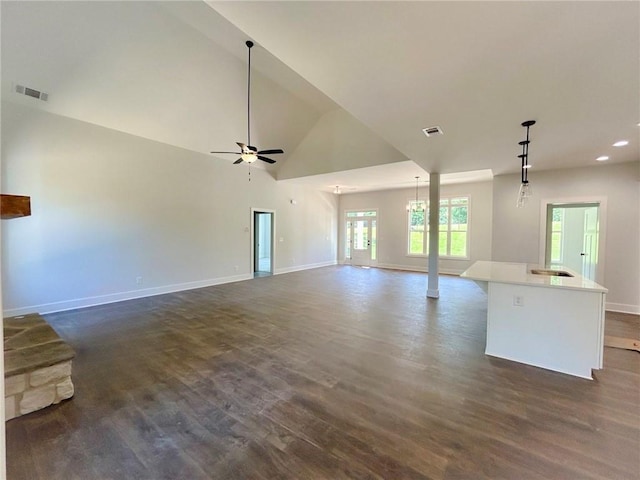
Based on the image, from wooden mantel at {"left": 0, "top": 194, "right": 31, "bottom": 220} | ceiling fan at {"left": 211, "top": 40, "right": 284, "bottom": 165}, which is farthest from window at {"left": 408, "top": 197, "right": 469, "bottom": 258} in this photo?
wooden mantel at {"left": 0, "top": 194, "right": 31, "bottom": 220}

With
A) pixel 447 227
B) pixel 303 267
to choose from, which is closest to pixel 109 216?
pixel 303 267

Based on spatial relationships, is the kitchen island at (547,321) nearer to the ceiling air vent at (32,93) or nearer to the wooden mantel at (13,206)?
the wooden mantel at (13,206)

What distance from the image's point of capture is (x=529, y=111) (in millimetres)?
3225

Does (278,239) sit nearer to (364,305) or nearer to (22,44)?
(364,305)

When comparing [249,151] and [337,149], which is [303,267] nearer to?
[337,149]

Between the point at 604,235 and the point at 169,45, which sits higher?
the point at 169,45

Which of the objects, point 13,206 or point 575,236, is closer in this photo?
point 13,206

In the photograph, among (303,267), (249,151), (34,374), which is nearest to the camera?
(34,374)

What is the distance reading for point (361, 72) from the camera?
2621 millimetres

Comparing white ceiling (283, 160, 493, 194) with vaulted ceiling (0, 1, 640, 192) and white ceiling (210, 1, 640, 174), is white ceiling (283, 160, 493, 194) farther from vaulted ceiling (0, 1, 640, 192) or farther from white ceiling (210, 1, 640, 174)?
white ceiling (210, 1, 640, 174)

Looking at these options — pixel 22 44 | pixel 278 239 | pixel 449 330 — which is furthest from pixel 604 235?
pixel 22 44

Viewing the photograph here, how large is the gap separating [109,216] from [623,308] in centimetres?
913

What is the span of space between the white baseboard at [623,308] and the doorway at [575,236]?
1.63 ft

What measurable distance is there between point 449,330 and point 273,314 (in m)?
2.66
